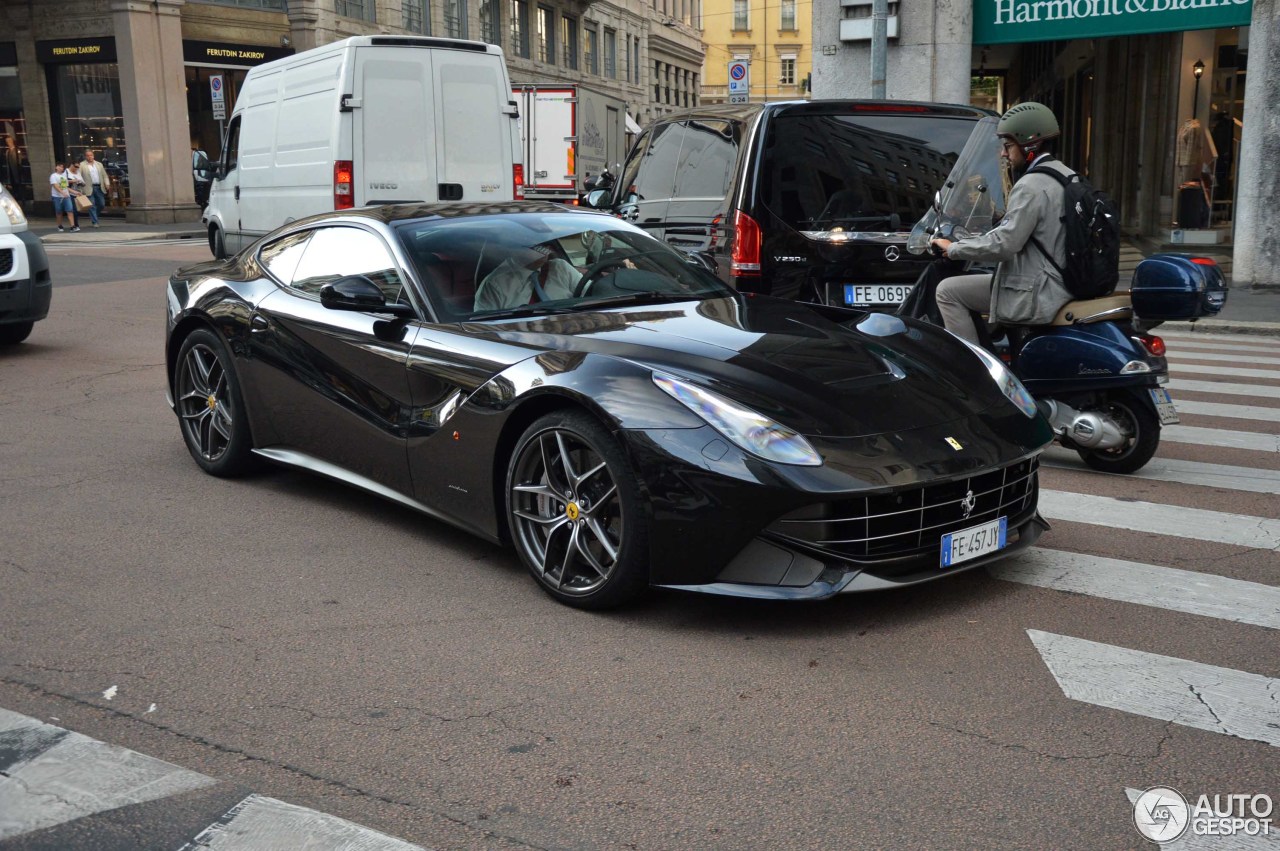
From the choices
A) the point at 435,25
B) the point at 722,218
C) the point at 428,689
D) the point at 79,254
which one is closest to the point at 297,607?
the point at 428,689

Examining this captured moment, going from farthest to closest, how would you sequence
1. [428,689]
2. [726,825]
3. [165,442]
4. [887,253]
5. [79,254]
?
1. [79,254]
2. [887,253]
3. [165,442]
4. [428,689]
5. [726,825]

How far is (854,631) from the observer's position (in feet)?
13.8

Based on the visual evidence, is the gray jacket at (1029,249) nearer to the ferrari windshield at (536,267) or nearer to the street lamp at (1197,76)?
the ferrari windshield at (536,267)

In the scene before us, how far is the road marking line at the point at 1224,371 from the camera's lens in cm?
1000

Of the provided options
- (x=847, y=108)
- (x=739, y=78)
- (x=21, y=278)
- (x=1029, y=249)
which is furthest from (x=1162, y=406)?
(x=739, y=78)

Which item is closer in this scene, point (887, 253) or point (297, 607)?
point (297, 607)

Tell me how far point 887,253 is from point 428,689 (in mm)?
5006

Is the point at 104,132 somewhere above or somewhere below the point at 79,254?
above

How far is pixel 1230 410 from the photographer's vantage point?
8492 millimetres

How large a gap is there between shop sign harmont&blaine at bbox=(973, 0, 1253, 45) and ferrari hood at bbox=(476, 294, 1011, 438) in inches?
496

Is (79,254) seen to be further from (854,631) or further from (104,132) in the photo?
(854,631)

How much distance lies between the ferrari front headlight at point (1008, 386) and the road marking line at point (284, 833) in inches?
114

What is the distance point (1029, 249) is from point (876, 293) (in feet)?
5.29

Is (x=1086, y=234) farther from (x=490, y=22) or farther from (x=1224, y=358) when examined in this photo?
(x=490, y=22)
